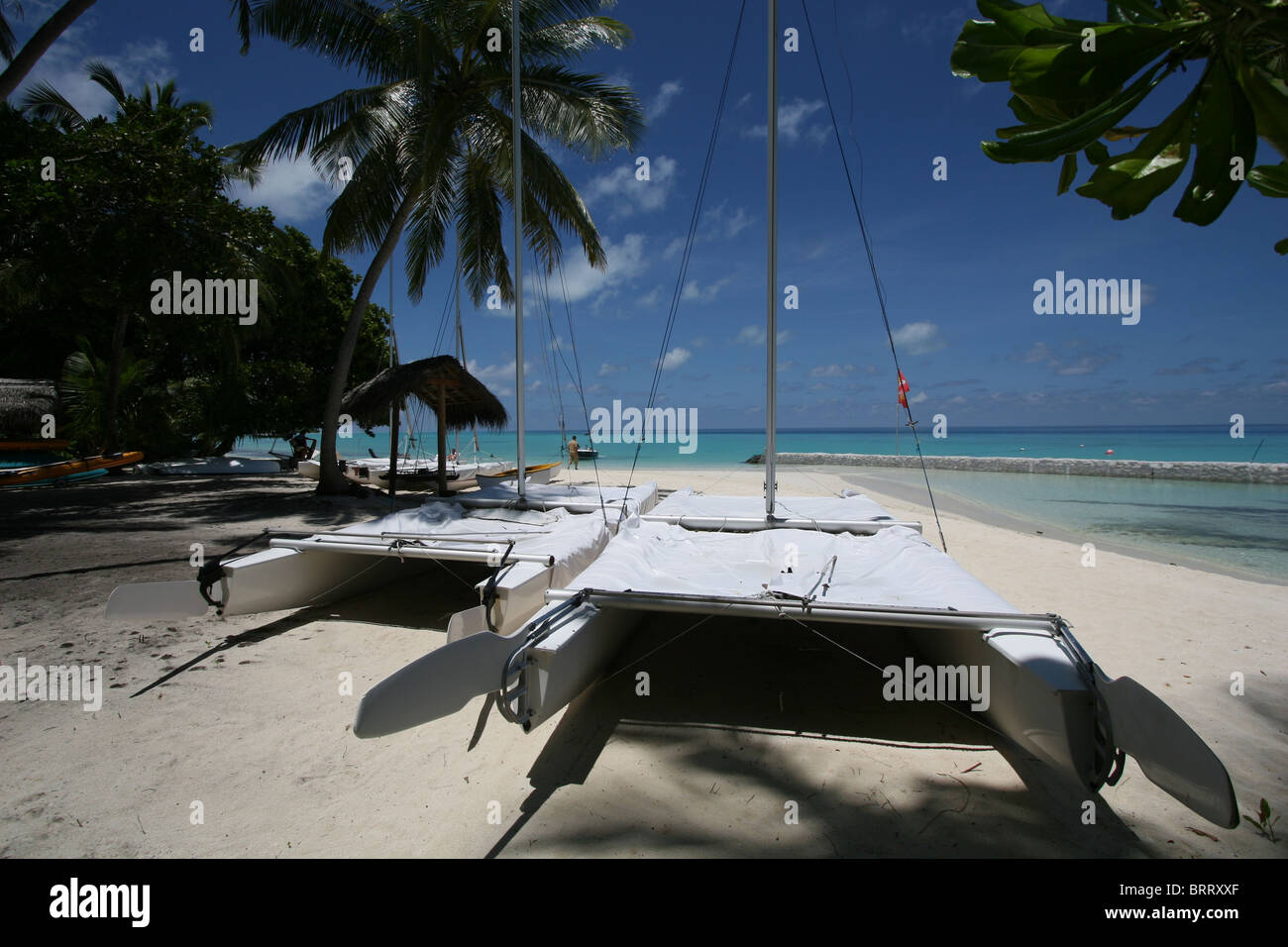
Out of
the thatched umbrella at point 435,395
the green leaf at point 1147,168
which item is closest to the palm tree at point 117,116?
the thatched umbrella at point 435,395

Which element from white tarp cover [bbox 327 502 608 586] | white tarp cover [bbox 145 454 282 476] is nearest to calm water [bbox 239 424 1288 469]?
white tarp cover [bbox 145 454 282 476]

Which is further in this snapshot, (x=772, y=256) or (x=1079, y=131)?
(x=772, y=256)

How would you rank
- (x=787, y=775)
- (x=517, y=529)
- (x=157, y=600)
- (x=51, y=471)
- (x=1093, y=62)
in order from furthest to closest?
1. (x=51, y=471)
2. (x=517, y=529)
3. (x=157, y=600)
4. (x=787, y=775)
5. (x=1093, y=62)

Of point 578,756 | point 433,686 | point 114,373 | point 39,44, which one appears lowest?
point 578,756

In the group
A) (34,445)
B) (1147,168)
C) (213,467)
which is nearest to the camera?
(1147,168)

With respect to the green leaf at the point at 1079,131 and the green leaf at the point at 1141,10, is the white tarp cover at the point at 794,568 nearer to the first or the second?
the green leaf at the point at 1079,131

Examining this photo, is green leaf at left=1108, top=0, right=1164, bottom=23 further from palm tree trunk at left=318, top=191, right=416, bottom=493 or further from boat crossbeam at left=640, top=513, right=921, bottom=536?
palm tree trunk at left=318, top=191, right=416, bottom=493

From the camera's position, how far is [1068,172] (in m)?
2.01

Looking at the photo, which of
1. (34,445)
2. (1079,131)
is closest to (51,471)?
(34,445)

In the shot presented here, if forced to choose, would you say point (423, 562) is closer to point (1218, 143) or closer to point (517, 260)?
point (517, 260)

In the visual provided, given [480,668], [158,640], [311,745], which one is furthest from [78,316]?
[480,668]

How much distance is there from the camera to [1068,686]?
2170mm

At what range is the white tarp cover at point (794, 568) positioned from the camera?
318 cm

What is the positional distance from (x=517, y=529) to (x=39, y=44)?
859 centimetres
